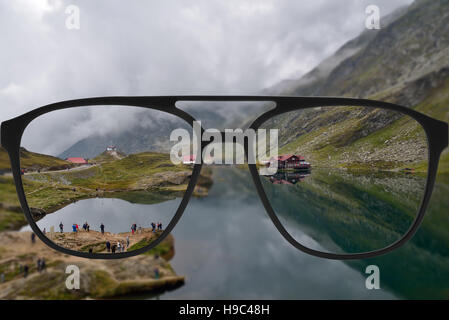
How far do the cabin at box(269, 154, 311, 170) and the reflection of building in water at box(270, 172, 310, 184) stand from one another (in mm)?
13

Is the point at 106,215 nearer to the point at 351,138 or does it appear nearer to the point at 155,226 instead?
the point at 155,226

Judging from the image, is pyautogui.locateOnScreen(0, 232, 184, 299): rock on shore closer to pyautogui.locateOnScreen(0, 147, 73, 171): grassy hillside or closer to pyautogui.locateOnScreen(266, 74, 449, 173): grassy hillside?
pyautogui.locateOnScreen(0, 147, 73, 171): grassy hillside

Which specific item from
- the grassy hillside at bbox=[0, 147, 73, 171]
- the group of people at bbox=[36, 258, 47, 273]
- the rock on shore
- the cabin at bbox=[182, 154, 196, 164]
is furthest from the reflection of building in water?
the group of people at bbox=[36, 258, 47, 273]

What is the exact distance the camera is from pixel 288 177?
18.2 inches

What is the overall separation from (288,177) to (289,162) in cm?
3

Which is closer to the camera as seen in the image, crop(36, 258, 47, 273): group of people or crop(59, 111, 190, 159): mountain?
crop(59, 111, 190, 159): mountain

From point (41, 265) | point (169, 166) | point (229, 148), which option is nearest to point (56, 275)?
point (41, 265)

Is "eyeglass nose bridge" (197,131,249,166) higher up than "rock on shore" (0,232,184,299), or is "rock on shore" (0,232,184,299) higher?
"eyeglass nose bridge" (197,131,249,166)

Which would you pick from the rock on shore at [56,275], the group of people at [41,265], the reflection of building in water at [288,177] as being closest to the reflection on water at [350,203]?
the reflection of building in water at [288,177]

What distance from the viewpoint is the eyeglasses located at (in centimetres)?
43

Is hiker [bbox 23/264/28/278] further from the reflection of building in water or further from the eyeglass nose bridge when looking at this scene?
the reflection of building in water

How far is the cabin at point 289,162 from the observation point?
1.50ft

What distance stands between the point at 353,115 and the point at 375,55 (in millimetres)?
12339

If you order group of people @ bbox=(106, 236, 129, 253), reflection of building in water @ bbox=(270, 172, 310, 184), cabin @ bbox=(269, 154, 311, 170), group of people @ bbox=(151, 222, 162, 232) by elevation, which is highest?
cabin @ bbox=(269, 154, 311, 170)
